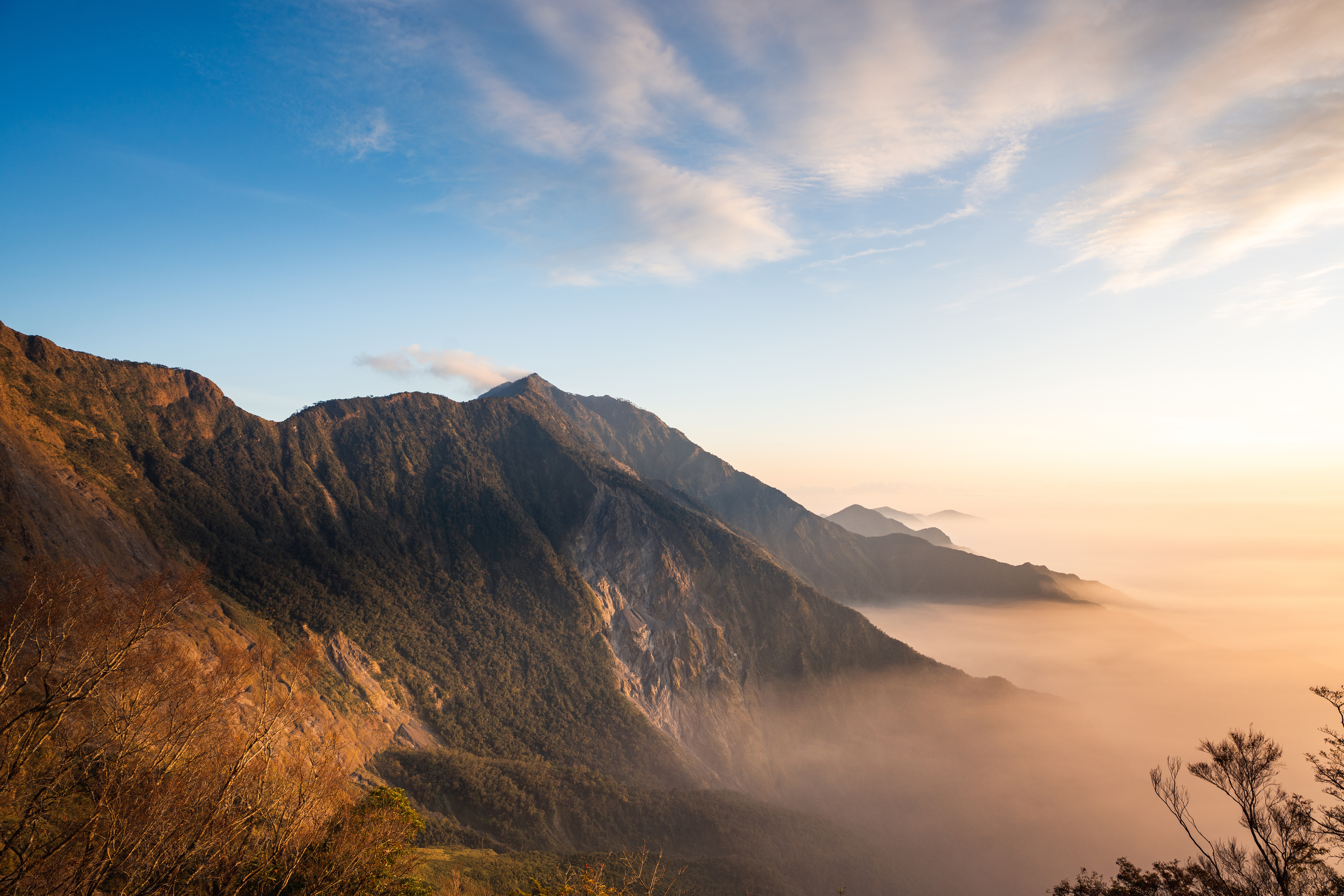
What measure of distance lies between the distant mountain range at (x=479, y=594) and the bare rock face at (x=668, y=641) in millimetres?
553

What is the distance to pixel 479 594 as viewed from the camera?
13912cm

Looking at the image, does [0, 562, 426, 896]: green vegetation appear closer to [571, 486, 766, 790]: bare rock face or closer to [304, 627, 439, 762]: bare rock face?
[304, 627, 439, 762]: bare rock face

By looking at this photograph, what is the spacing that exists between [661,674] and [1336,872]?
126931 mm

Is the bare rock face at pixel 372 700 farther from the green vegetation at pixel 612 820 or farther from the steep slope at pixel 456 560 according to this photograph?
the green vegetation at pixel 612 820

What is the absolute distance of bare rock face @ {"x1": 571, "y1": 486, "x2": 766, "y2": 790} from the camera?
13450 centimetres

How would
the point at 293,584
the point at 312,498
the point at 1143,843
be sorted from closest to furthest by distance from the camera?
1. the point at 293,584
2. the point at 1143,843
3. the point at 312,498

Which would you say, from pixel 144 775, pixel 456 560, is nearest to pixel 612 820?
pixel 456 560

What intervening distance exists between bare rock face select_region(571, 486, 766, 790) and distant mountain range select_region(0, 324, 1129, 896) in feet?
1.81

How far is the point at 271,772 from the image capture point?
110ft

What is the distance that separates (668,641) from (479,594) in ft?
167

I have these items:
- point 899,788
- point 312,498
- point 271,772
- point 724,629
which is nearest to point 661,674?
point 724,629

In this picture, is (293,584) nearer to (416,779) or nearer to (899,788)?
(416,779)

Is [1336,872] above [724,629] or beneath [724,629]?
above

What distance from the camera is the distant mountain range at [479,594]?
89688mm
